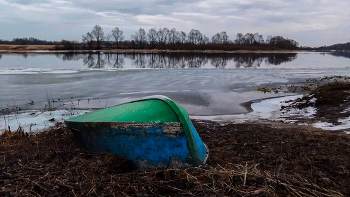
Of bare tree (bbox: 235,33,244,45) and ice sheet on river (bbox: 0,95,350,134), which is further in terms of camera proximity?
bare tree (bbox: 235,33,244,45)

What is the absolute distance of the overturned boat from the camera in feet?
11.4

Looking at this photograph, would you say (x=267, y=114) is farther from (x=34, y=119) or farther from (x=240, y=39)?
(x=240, y=39)

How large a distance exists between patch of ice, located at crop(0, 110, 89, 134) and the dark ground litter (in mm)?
1704

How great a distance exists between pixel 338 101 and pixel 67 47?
6556 centimetres

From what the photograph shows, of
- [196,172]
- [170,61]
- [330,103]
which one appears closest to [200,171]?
[196,172]

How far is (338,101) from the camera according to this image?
349 inches

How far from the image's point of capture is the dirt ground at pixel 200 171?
114 inches

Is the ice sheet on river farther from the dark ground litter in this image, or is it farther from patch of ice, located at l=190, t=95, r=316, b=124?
the dark ground litter

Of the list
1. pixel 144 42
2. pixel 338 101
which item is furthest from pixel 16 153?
pixel 144 42

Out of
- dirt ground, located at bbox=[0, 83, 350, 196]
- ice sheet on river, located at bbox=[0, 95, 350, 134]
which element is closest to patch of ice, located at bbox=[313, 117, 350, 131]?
ice sheet on river, located at bbox=[0, 95, 350, 134]

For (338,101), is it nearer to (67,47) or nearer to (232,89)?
(232,89)

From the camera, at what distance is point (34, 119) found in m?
7.37

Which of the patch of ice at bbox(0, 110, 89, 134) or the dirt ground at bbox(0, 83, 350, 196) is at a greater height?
the dirt ground at bbox(0, 83, 350, 196)

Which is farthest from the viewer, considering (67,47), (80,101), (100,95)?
(67,47)
